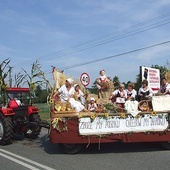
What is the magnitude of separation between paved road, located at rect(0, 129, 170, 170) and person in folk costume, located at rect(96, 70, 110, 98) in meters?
2.53

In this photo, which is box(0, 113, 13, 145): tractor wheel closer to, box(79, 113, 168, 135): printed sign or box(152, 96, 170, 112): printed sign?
box(79, 113, 168, 135): printed sign

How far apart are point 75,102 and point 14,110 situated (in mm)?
2845

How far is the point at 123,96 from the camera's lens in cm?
972

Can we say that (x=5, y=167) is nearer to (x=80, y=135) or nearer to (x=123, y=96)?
(x=80, y=135)

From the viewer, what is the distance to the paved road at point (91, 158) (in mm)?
6730

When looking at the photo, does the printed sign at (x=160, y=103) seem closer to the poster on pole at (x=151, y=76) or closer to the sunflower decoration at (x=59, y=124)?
the sunflower decoration at (x=59, y=124)

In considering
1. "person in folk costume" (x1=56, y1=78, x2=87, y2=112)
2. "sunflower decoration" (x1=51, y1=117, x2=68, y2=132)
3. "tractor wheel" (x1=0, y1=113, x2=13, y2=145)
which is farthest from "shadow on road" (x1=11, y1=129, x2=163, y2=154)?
"person in folk costume" (x1=56, y1=78, x2=87, y2=112)

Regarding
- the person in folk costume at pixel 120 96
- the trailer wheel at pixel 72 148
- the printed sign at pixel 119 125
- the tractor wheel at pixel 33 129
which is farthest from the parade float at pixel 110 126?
the tractor wheel at pixel 33 129

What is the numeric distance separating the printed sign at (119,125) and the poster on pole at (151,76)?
5.76 meters

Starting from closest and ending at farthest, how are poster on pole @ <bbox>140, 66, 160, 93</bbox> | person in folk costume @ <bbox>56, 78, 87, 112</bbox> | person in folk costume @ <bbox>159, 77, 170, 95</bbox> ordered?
person in folk costume @ <bbox>56, 78, 87, 112</bbox>
person in folk costume @ <bbox>159, 77, 170, 95</bbox>
poster on pole @ <bbox>140, 66, 160, 93</bbox>

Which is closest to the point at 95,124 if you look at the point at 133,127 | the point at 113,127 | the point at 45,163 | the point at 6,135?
the point at 113,127

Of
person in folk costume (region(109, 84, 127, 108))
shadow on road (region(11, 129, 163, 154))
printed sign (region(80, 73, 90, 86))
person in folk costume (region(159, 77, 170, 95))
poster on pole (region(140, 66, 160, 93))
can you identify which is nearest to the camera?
shadow on road (region(11, 129, 163, 154))

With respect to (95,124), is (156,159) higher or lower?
lower

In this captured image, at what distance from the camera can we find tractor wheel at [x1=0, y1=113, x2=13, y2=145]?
9.62 meters
